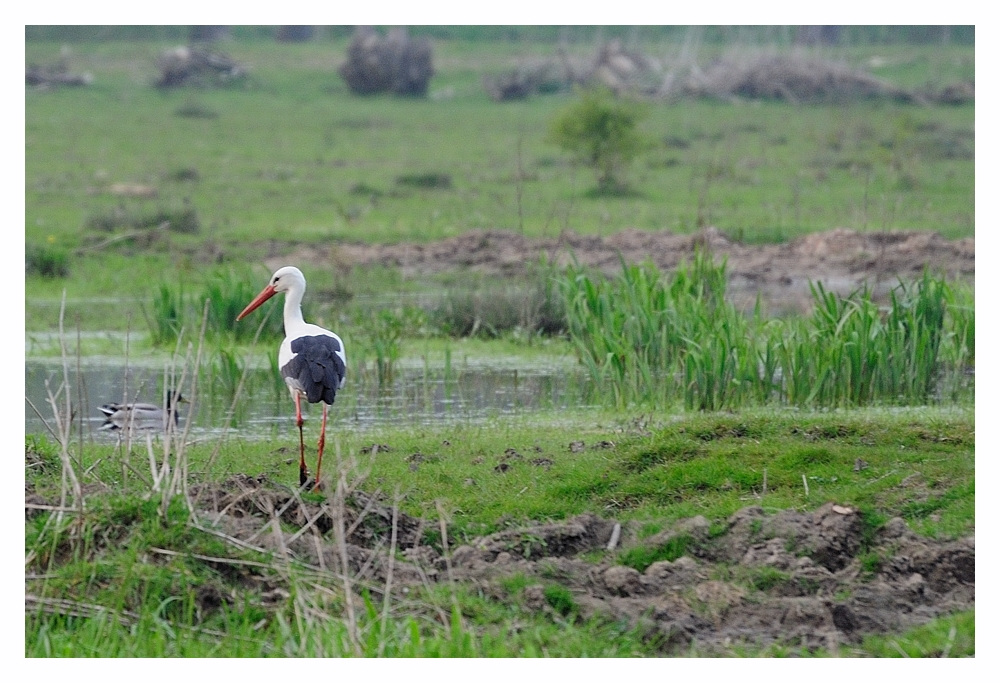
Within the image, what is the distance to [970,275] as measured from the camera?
14.0 m

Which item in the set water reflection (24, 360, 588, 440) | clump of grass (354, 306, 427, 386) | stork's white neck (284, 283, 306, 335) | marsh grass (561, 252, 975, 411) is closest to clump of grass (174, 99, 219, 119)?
clump of grass (354, 306, 427, 386)

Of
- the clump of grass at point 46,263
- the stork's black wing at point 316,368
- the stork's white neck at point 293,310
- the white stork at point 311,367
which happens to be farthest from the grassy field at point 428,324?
the stork's white neck at point 293,310

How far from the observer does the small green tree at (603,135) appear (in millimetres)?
18609

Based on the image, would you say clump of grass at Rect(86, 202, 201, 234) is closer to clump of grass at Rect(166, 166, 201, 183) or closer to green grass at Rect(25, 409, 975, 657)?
clump of grass at Rect(166, 166, 201, 183)

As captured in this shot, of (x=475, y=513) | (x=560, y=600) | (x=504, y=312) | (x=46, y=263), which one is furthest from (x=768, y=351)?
(x=46, y=263)

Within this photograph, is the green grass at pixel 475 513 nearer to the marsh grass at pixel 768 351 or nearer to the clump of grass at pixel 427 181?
the marsh grass at pixel 768 351

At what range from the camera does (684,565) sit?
5207 millimetres

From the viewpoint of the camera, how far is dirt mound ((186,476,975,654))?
4.75 meters

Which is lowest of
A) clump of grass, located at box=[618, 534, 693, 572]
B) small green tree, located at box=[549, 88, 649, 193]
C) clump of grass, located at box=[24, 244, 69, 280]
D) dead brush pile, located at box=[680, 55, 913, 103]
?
clump of grass, located at box=[618, 534, 693, 572]

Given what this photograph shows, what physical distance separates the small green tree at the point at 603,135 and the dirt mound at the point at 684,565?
1330 centimetres

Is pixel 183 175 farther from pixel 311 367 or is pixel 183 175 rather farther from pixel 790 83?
pixel 311 367

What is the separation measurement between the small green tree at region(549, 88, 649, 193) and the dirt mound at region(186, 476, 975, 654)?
1330 centimetres

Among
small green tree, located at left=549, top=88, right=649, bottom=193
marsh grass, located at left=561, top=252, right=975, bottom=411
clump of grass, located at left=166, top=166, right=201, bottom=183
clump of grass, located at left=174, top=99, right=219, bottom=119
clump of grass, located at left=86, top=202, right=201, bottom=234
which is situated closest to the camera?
marsh grass, located at left=561, top=252, right=975, bottom=411

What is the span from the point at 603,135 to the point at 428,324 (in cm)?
807
